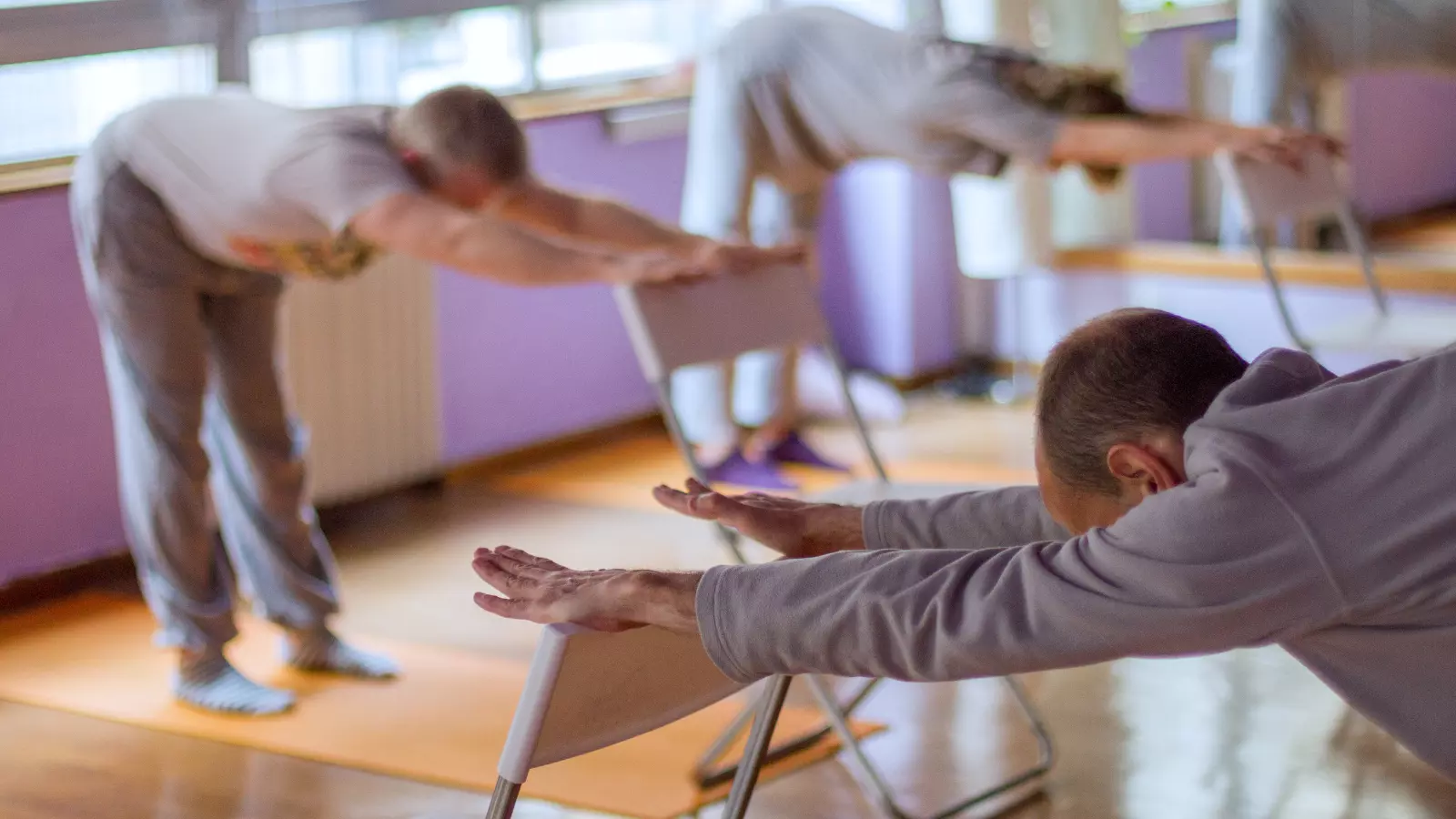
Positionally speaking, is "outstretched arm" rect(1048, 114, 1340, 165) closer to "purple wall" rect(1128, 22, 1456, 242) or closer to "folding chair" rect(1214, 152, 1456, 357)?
"folding chair" rect(1214, 152, 1456, 357)

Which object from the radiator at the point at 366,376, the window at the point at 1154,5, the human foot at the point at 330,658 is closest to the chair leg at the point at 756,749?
the human foot at the point at 330,658

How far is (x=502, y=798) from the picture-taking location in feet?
4.97

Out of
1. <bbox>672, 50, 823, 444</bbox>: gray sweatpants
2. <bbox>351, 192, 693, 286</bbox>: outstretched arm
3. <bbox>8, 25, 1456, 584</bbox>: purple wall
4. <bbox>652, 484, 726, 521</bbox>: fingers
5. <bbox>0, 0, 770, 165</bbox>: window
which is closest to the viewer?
<bbox>652, 484, 726, 521</bbox>: fingers

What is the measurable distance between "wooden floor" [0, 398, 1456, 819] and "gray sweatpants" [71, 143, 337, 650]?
312 millimetres

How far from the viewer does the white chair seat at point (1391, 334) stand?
13.4 feet

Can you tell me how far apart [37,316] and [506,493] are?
1.45 metres

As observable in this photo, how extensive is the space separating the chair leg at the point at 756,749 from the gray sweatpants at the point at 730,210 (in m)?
2.48

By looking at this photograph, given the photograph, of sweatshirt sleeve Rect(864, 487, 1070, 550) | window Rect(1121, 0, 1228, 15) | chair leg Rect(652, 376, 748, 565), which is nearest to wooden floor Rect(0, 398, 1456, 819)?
chair leg Rect(652, 376, 748, 565)

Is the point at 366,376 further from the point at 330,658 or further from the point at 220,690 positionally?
the point at 220,690

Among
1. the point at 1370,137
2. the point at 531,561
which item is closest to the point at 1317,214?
the point at 1370,137

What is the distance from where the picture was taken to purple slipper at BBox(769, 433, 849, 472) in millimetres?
5070

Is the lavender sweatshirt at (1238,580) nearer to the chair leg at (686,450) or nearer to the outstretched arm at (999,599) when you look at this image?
the outstretched arm at (999,599)

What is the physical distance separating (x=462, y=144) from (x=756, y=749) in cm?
142

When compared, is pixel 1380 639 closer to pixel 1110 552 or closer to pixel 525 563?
pixel 1110 552
